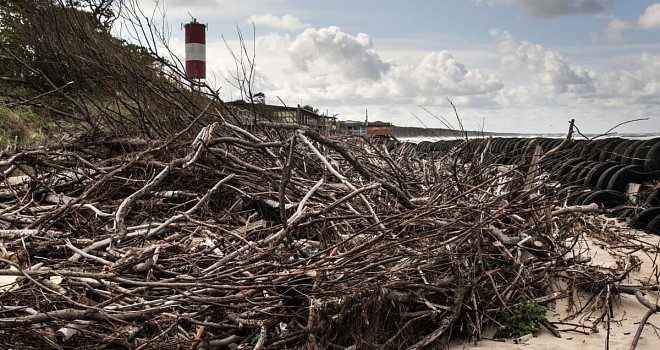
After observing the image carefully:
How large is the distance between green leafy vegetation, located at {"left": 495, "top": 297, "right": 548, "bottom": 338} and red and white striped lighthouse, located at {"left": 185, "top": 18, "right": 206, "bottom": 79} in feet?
42.4

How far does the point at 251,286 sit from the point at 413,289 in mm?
1412

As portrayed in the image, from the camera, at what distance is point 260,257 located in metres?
3.17

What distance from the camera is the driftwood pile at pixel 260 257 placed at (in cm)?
307

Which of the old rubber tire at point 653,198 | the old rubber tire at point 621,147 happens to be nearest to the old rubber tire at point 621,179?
the old rubber tire at point 653,198

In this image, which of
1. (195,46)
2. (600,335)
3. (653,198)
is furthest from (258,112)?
(195,46)

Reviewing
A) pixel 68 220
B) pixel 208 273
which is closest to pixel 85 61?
pixel 68 220

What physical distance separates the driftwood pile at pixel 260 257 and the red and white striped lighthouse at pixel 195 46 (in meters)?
10.1

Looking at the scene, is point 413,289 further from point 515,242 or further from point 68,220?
point 68,220

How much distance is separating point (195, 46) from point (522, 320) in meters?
Result: 13.5

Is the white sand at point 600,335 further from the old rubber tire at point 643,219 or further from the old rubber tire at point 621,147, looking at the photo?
the old rubber tire at point 621,147

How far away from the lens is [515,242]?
4367 mm

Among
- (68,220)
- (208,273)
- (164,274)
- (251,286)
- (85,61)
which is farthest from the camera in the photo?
(85,61)

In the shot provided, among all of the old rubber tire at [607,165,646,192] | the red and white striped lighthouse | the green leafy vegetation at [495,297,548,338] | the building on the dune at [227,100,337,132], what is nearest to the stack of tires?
the old rubber tire at [607,165,646,192]

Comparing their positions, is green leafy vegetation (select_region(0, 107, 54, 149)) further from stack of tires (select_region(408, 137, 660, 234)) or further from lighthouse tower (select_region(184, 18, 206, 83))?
stack of tires (select_region(408, 137, 660, 234))
